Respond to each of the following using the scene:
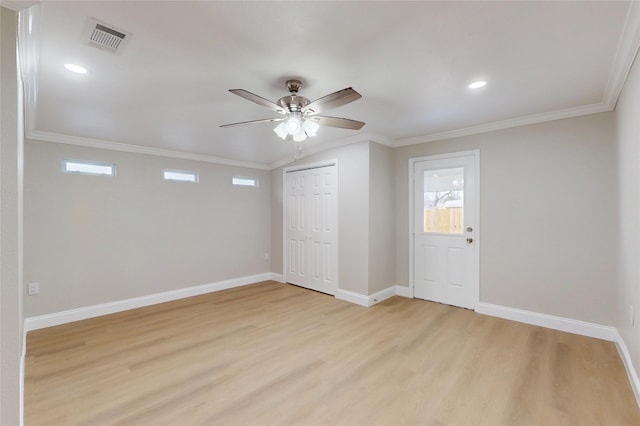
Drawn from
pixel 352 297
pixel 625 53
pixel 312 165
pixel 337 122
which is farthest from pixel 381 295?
pixel 625 53

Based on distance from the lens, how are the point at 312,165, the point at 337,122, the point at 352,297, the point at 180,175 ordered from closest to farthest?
1. the point at 337,122
2. the point at 352,297
3. the point at 180,175
4. the point at 312,165

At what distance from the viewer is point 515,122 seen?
11.3 feet

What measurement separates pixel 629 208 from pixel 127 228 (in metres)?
5.72

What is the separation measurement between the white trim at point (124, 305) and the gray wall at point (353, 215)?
2.20m

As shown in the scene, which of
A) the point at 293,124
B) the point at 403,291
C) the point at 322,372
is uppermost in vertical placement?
the point at 293,124

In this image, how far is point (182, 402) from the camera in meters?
2.04

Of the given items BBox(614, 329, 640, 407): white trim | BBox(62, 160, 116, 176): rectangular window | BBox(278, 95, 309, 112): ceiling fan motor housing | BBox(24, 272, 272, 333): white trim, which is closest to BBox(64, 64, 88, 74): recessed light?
BBox(278, 95, 309, 112): ceiling fan motor housing

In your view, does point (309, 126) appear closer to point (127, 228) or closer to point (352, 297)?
point (352, 297)

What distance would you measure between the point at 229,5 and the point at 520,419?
3.13 meters

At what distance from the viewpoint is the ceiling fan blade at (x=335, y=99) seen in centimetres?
199

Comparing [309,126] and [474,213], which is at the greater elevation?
[309,126]

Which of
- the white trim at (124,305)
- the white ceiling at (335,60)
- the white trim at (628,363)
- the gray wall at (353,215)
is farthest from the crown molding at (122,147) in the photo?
the white trim at (628,363)

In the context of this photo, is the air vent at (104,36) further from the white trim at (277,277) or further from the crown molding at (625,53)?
the white trim at (277,277)

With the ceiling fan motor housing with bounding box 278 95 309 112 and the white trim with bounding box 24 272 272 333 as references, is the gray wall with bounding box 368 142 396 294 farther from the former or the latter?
the white trim with bounding box 24 272 272 333
